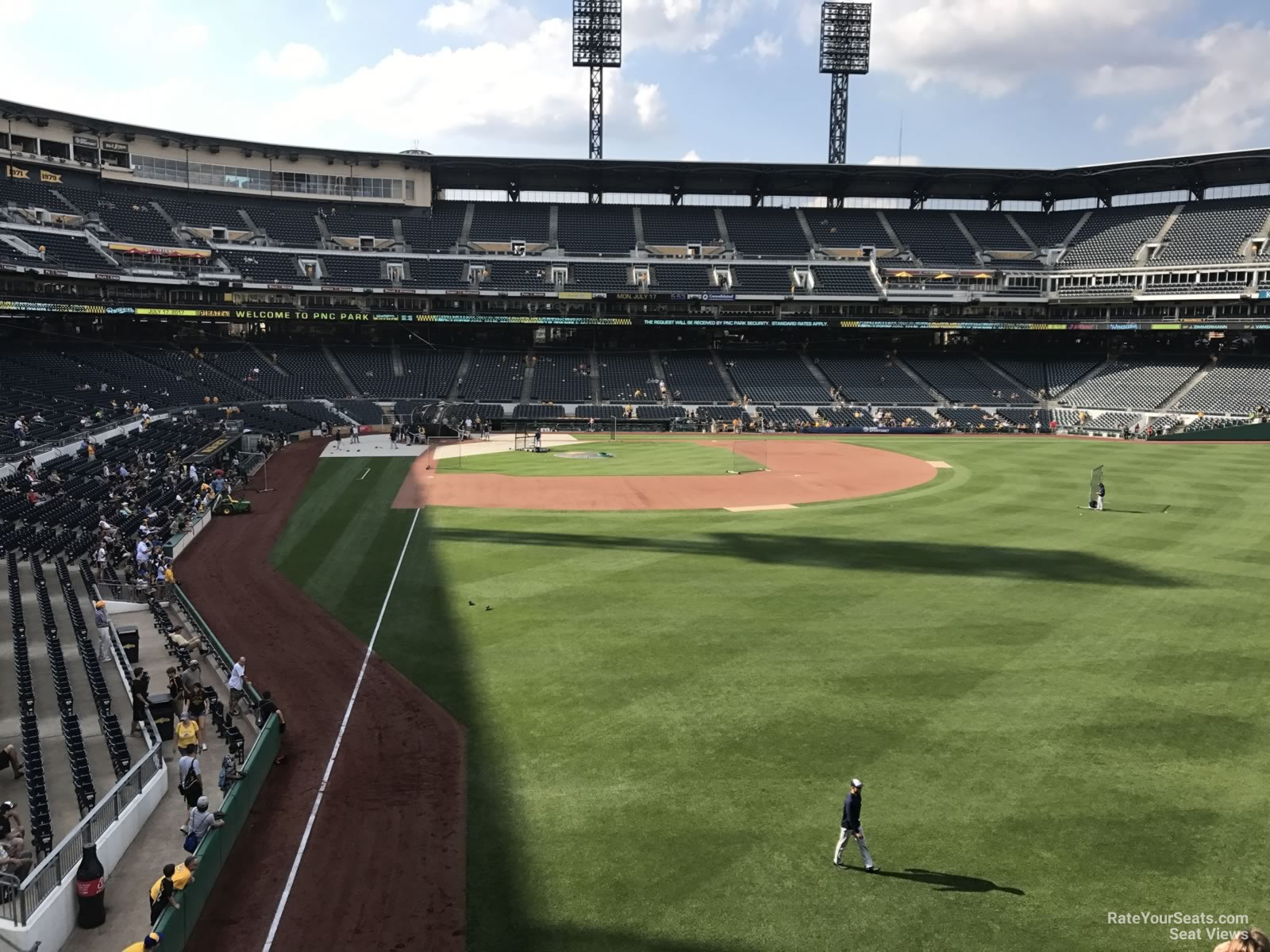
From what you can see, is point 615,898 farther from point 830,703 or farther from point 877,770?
point 830,703

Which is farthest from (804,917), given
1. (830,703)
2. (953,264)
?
(953,264)

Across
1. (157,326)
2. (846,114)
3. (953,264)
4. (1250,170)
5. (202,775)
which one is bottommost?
(202,775)

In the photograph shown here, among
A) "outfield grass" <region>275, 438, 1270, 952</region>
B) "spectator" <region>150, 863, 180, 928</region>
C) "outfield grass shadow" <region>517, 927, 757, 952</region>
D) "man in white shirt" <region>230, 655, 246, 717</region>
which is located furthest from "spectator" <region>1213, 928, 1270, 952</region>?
"man in white shirt" <region>230, 655, 246, 717</region>

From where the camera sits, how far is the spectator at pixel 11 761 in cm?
1470

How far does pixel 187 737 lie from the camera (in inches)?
615

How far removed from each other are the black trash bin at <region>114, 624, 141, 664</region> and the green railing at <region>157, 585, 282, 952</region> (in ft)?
15.3

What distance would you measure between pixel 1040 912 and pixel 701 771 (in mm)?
5836

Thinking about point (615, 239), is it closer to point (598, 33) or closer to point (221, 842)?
point (598, 33)

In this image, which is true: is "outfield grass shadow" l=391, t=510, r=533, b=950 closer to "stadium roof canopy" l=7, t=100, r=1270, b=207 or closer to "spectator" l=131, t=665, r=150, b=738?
"spectator" l=131, t=665, r=150, b=738

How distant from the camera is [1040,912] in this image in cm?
1139

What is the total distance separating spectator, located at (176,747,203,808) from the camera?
1377cm

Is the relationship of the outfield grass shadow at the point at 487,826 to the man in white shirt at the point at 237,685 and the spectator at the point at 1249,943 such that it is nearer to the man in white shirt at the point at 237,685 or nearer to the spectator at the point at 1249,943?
the man in white shirt at the point at 237,685

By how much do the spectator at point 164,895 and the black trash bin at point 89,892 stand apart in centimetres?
82

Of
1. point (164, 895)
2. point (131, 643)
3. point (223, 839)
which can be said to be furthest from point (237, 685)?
point (164, 895)
